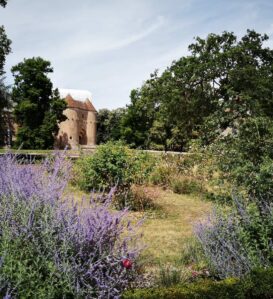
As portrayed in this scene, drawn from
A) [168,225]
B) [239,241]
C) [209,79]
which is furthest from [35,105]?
[239,241]

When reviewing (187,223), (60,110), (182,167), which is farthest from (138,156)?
(60,110)

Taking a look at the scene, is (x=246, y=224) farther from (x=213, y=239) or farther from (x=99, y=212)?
(x=99, y=212)

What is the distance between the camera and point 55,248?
290cm

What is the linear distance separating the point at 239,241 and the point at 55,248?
2288 mm

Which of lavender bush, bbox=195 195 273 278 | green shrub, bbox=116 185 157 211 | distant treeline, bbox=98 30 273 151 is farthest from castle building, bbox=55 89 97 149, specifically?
lavender bush, bbox=195 195 273 278

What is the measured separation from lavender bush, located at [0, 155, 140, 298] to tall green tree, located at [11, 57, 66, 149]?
1399 inches

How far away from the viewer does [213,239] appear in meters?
4.74

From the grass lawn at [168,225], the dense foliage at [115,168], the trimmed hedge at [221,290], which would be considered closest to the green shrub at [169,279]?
the grass lawn at [168,225]

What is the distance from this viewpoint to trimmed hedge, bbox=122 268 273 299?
3.21 metres

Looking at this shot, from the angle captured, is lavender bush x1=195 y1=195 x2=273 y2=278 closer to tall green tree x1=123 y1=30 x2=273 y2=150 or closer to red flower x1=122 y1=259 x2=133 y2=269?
red flower x1=122 y1=259 x2=133 y2=269

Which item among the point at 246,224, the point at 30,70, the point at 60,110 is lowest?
the point at 246,224

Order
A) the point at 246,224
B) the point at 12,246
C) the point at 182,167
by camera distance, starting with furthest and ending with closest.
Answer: the point at 182,167 < the point at 246,224 < the point at 12,246

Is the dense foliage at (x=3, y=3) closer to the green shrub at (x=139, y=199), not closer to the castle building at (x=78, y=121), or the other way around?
the green shrub at (x=139, y=199)

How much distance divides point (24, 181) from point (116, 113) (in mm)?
53309
